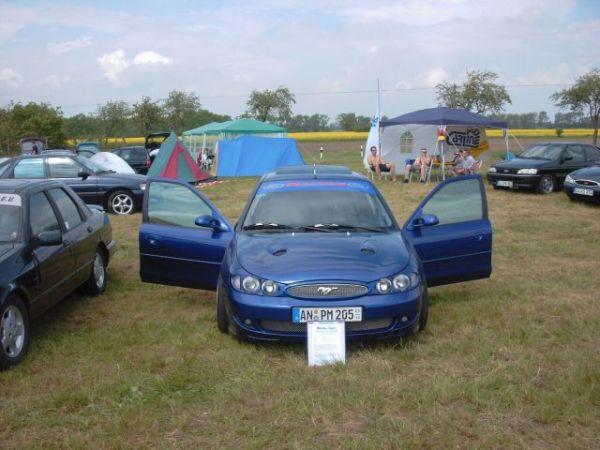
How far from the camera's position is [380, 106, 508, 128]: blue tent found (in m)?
18.8

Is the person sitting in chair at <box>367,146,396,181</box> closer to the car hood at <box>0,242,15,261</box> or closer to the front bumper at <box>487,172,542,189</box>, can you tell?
the front bumper at <box>487,172,542,189</box>

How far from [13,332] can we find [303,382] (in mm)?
2174

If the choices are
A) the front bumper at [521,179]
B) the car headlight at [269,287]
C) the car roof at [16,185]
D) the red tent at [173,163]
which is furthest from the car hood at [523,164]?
the car roof at [16,185]

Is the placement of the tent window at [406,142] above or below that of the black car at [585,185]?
above

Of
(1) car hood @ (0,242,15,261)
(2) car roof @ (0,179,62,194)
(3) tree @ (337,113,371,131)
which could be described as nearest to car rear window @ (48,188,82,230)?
(2) car roof @ (0,179,62,194)

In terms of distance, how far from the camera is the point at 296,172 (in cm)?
606

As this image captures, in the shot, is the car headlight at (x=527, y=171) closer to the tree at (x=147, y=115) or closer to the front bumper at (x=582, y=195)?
the front bumper at (x=582, y=195)

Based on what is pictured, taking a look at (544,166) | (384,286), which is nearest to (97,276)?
(384,286)

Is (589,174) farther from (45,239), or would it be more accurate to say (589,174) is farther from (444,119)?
(45,239)

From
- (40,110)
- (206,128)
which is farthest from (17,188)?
(40,110)

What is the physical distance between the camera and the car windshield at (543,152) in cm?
1620

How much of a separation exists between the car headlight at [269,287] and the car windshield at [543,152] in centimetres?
1365

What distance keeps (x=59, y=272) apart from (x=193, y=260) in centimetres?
115

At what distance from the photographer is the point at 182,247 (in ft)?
18.0
